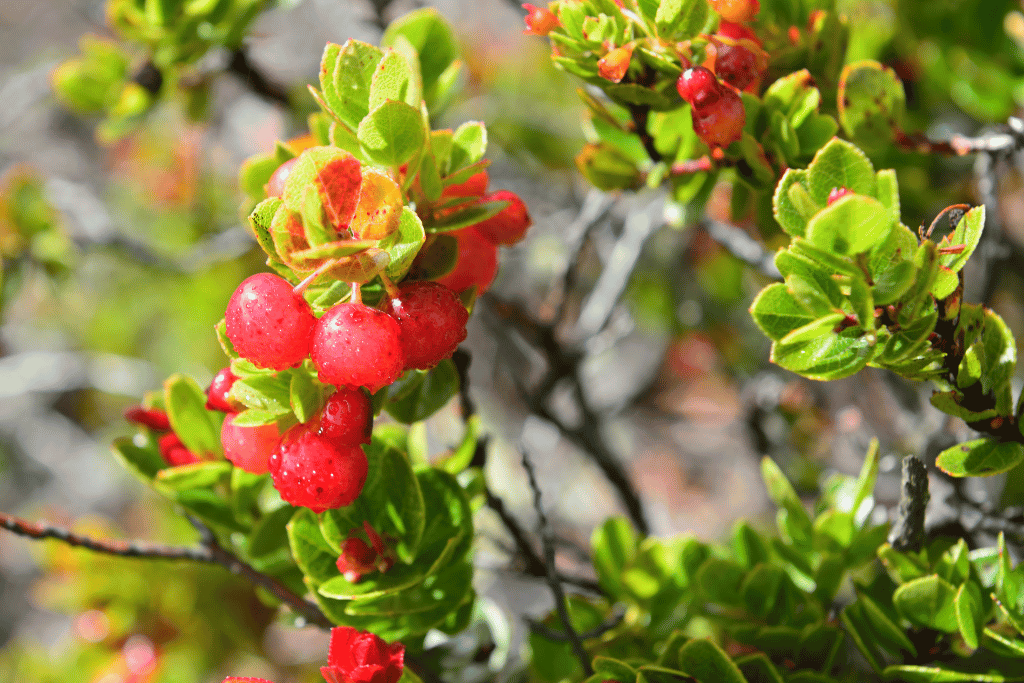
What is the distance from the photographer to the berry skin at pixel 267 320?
0.39 m

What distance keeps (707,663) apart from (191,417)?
1.55 feet

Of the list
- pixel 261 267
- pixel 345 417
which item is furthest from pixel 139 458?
pixel 261 267

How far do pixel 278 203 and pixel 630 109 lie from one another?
291 millimetres

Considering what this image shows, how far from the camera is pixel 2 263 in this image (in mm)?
1086

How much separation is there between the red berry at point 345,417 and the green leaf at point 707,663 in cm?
28

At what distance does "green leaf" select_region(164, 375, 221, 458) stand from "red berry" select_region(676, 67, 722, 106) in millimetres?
474

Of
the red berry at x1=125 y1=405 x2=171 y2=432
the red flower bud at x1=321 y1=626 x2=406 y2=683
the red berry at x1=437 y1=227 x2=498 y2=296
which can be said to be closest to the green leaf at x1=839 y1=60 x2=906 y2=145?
the red berry at x1=437 y1=227 x2=498 y2=296

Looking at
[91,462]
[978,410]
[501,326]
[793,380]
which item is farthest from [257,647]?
[978,410]

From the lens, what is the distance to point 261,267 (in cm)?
173

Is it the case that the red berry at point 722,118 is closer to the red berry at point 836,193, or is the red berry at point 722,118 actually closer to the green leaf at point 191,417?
the red berry at point 836,193

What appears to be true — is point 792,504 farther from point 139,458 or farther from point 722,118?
point 139,458

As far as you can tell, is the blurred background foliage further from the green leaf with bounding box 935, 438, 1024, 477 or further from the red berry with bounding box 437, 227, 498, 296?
the red berry with bounding box 437, 227, 498, 296

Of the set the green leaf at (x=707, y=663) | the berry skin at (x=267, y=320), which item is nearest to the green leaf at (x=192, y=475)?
the berry skin at (x=267, y=320)

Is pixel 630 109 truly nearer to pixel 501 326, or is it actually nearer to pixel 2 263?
pixel 501 326
